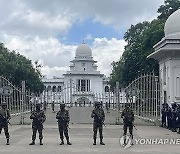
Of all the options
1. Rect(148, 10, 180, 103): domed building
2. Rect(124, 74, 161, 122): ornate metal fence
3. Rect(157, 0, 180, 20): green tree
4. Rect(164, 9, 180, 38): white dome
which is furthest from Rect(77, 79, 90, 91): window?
Rect(148, 10, 180, 103): domed building

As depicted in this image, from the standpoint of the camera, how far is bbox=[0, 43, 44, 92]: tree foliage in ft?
193

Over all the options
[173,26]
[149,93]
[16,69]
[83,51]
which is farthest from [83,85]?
[149,93]

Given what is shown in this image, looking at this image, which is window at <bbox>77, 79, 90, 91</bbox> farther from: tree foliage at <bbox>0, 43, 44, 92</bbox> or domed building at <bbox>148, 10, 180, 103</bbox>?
domed building at <bbox>148, 10, 180, 103</bbox>

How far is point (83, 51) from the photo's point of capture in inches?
4218

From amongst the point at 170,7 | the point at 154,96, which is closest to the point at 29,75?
the point at 170,7

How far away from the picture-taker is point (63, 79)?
11000cm

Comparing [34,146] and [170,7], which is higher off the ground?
[170,7]

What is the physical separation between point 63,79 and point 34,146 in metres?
93.9

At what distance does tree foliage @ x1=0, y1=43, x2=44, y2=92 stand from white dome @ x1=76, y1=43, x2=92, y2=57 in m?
30.1

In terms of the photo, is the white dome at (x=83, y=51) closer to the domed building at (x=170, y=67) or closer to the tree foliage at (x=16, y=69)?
the tree foliage at (x=16, y=69)

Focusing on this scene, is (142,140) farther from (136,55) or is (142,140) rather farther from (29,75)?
(29,75)

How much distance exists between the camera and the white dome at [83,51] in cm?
10656

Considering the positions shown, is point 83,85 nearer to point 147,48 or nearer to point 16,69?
point 16,69

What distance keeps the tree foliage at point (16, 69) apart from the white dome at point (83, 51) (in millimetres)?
30082
